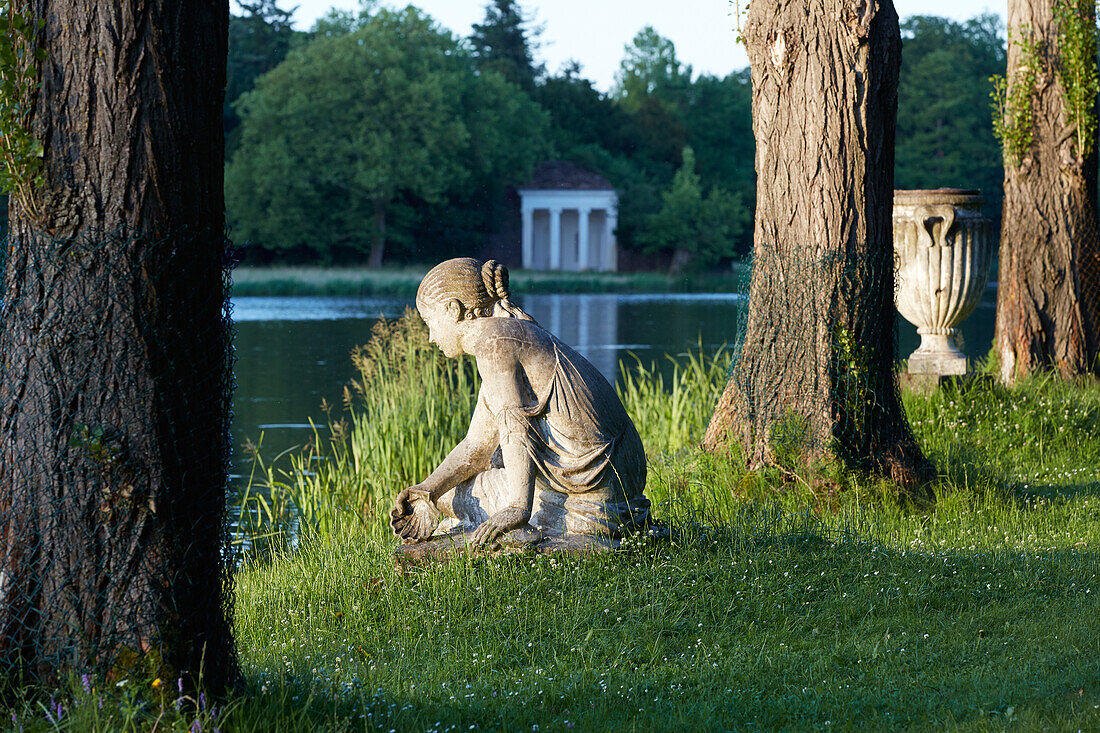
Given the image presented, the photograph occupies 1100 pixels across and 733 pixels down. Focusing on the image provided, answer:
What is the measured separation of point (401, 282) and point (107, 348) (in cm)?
4245

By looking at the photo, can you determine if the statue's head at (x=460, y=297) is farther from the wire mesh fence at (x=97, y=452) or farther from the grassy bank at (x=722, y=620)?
the wire mesh fence at (x=97, y=452)

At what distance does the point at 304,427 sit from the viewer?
1285cm

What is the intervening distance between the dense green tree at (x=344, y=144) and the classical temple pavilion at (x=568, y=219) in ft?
37.5

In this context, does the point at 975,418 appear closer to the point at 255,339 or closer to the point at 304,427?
the point at 304,427

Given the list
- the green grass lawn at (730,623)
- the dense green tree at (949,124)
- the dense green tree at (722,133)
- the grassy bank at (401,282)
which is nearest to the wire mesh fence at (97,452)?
the green grass lawn at (730,623)

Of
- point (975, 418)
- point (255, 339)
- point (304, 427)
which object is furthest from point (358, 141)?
point (975, 418)

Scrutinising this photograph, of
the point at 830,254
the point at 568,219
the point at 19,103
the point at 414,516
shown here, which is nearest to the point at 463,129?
the point at 568,219

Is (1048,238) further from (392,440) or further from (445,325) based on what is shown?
(445,325)

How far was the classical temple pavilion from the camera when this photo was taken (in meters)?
66.2

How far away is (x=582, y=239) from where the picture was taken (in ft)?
225

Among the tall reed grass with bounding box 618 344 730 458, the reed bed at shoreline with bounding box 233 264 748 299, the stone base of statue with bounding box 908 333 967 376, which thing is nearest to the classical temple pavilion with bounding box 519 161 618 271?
the reed bed at shoreline with bounding box 233 264 748 299

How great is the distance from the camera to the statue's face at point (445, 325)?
5.27m

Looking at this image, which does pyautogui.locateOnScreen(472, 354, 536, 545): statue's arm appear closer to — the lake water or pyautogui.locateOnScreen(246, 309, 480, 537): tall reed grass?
pyautogui.locateOnScreen(246, 309, 480, 537): tall reed grass

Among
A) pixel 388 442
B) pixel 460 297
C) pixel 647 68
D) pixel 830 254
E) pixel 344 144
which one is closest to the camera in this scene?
pixel 460 297
